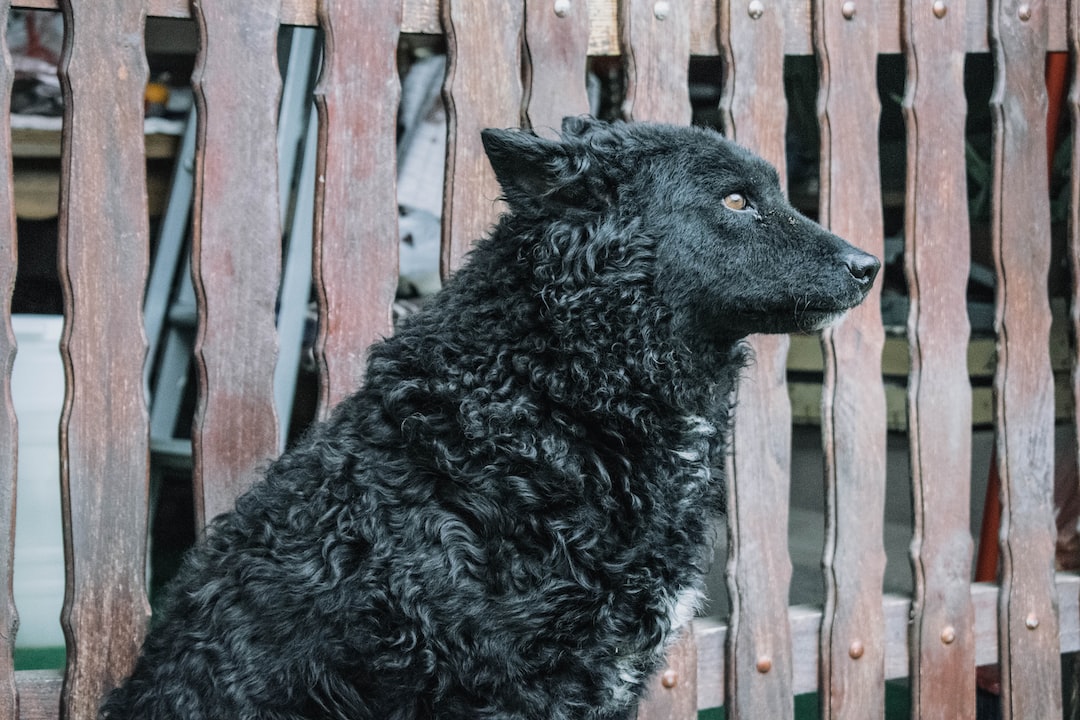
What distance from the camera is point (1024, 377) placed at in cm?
267

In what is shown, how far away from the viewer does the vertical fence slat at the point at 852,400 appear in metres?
2.47

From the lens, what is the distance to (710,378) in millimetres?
1933

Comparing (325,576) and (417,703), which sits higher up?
(325,576)

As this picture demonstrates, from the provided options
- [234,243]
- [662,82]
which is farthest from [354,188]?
[662,82]

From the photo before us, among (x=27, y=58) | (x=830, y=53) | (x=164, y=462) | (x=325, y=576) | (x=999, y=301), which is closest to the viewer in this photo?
(x=325, y=576)

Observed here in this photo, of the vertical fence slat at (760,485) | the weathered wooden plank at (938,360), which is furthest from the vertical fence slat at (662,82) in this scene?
the weathered wooden plank at (938,360)

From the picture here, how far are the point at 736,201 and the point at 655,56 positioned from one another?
2.01 feet

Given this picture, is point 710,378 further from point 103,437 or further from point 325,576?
point 103,437

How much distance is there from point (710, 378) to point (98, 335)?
1196 mm

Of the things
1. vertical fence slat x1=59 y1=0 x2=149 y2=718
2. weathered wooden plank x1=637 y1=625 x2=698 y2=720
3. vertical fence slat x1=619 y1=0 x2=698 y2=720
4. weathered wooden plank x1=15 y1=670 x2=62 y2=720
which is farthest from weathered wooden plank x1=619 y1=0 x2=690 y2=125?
weathered wooden plank x1=15 y1=670 x2=62 y2=720

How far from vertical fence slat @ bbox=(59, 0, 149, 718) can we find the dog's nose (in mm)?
1355

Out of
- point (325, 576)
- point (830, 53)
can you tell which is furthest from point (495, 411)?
point (830, 53)

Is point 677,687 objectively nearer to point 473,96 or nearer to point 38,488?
A: point 473,96

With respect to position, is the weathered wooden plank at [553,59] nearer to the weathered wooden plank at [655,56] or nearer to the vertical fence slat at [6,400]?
the weathered wooden plank at [655,56]
